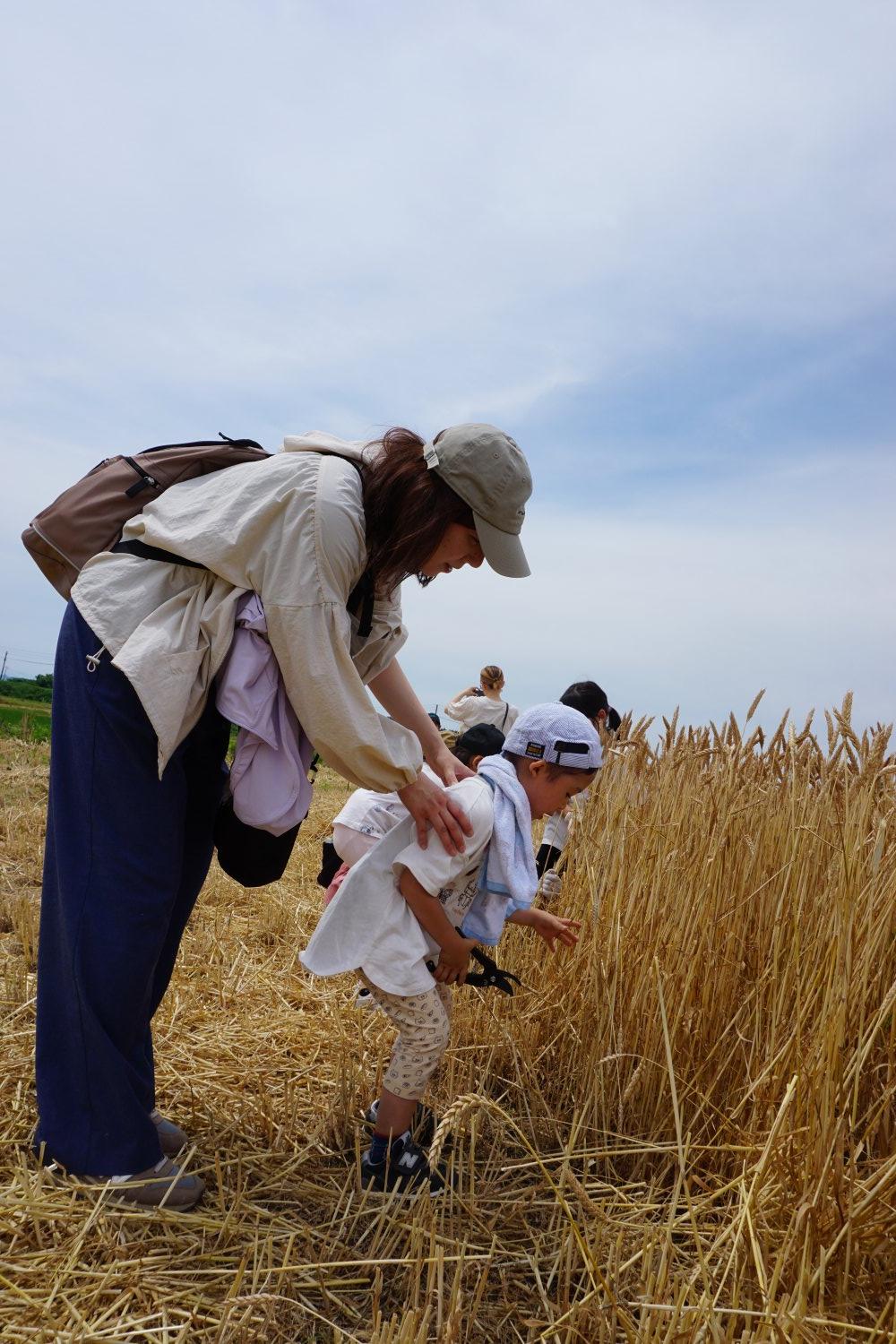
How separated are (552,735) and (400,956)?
54 centimetres

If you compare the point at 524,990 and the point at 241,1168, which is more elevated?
the point at 524,990

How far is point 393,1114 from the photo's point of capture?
6.15 ft

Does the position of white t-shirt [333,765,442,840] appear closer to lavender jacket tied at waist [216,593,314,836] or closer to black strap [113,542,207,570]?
lavender jacket tied at waist [216,593,314,836]

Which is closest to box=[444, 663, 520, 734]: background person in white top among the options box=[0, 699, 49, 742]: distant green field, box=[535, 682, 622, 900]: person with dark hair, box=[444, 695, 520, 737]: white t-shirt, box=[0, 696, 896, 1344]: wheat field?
box=[444, 695, 520, 737]: white t-shirt

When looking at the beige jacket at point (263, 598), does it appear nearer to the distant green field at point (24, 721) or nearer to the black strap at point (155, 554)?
the black strap at point (155, 554)

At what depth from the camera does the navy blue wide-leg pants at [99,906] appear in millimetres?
1664

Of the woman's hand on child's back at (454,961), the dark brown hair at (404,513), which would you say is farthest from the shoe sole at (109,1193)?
the dark brown hair at (404,513)

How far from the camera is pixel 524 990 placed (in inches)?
106

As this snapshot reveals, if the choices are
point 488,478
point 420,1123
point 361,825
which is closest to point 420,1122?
point 420,1123

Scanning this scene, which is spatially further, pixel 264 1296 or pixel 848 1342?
pixel 848 1342

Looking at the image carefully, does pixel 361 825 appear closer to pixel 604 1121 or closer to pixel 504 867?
pixel 504 867

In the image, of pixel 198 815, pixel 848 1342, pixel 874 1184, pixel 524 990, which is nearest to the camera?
pixel 848 1342

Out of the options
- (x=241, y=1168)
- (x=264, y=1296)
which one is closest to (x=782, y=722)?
(x=241, y=1168)

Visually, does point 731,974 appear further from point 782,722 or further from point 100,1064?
point 100,1064
